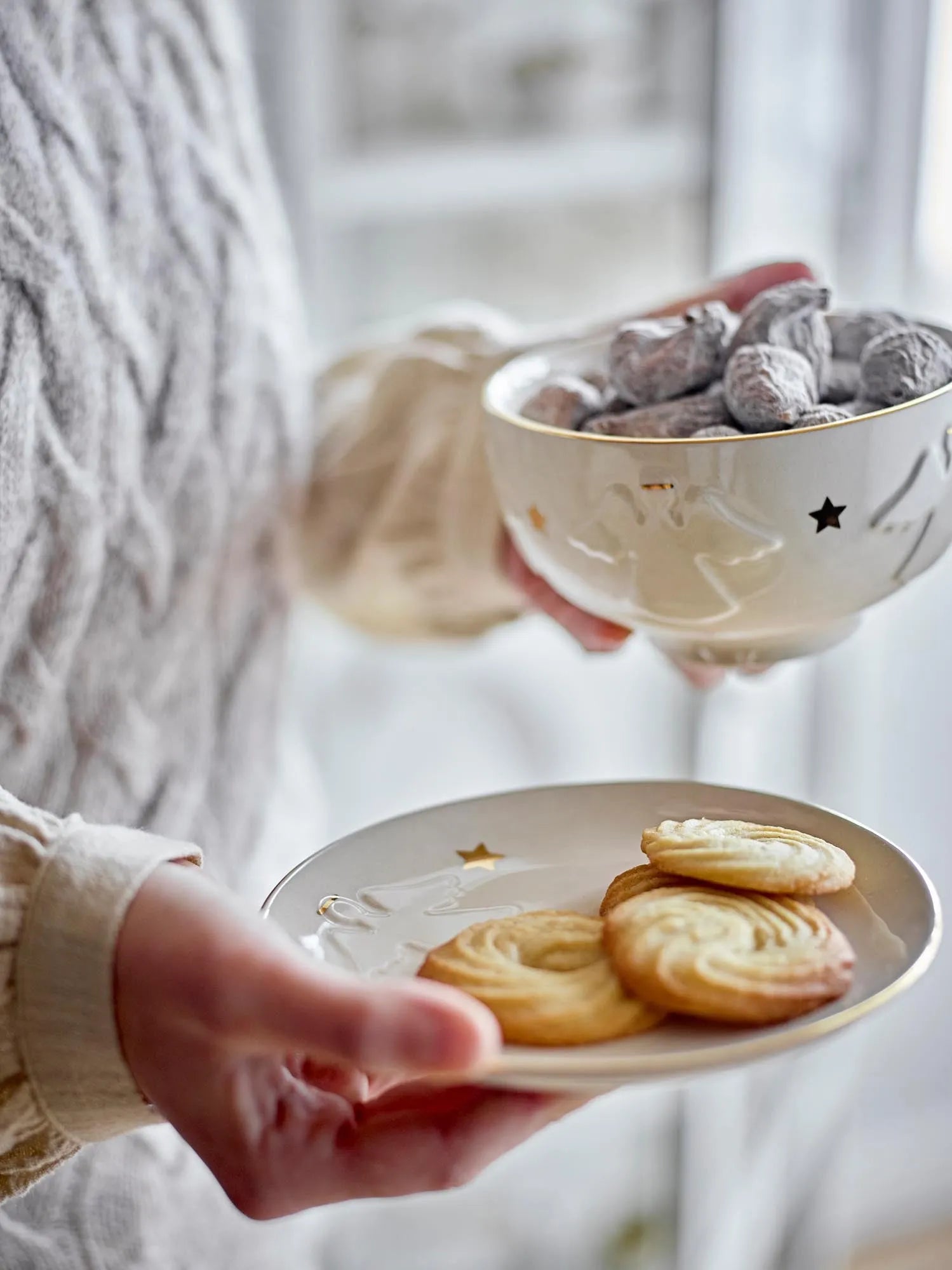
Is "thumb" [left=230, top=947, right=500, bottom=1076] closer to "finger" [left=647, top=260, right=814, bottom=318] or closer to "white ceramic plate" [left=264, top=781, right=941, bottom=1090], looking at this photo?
Answer: "white ceramic plate" [left=264, top=781, right=941, bottom=1090]

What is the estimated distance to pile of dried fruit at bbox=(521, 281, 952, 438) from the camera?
1.16ft

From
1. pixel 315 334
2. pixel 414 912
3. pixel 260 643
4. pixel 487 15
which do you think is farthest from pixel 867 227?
pixel 414 912

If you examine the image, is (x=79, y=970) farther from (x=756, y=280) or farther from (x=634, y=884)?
(x=756, y=280)

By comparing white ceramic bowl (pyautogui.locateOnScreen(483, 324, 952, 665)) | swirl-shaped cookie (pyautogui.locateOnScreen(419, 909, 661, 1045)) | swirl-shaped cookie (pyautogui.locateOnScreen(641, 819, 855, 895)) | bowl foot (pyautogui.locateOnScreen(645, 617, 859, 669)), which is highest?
white ceramic bowl (pyautogui.locateOnScreen(483, 324, 952, 665))

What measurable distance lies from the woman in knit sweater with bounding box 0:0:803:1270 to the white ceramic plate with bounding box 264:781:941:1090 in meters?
0.03

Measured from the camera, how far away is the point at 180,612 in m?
0.51

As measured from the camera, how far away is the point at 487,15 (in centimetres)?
99

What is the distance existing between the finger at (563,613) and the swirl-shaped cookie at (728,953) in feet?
0.58

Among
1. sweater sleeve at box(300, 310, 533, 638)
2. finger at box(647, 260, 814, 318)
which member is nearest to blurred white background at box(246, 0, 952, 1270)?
sweater sleeve at box(300, 310, 533, 638)

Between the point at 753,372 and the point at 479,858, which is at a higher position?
the point at 753,372

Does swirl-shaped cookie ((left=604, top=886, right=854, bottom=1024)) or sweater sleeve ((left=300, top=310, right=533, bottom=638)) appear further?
sweater sleeve ((left=300, top=310, right=533, bottom=638))

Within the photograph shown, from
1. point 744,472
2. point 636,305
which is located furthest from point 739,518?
point 636,305

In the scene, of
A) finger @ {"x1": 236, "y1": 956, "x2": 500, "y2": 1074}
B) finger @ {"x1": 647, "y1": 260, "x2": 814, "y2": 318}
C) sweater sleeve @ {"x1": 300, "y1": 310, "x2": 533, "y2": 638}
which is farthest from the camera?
sweater sleeve @ {"x1": 300, "y1": 310, "x2": 533, "y2": 638}

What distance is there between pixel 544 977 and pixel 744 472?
0.48 feet
